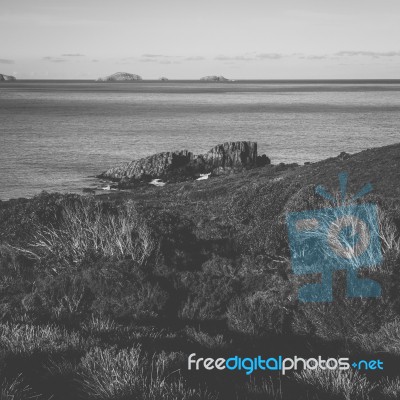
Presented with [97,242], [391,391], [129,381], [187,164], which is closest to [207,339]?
[129,381]

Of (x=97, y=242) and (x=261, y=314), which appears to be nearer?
(x=261, y=314)

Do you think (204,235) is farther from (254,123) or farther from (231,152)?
(254,123)

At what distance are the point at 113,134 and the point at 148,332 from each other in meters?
70.2

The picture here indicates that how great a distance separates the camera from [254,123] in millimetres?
97250

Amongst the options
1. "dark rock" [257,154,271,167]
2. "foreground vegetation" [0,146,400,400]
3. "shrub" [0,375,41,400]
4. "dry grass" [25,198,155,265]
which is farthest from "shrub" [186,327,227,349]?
"dark rock" [257,154,271,167]

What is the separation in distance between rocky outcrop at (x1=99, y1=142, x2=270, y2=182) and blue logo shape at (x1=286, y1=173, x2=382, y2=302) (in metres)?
31.6

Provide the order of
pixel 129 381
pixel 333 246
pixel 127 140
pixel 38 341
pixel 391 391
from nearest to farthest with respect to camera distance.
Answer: pixel 129 381, pixel 391 391, pixel 38 341, pixel 333 246, pixel 127 140

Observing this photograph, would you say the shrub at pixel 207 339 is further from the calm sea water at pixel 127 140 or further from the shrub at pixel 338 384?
the calm sea water at pixel 127 140

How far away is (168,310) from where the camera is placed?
10734 mm

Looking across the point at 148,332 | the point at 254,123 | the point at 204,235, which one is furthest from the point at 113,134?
the point at 148,332

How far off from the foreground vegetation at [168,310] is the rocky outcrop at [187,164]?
1112 inches

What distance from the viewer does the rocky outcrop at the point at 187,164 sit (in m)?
45.5

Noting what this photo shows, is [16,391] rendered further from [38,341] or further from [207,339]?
[207,339]

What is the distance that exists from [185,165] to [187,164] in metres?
0.30
